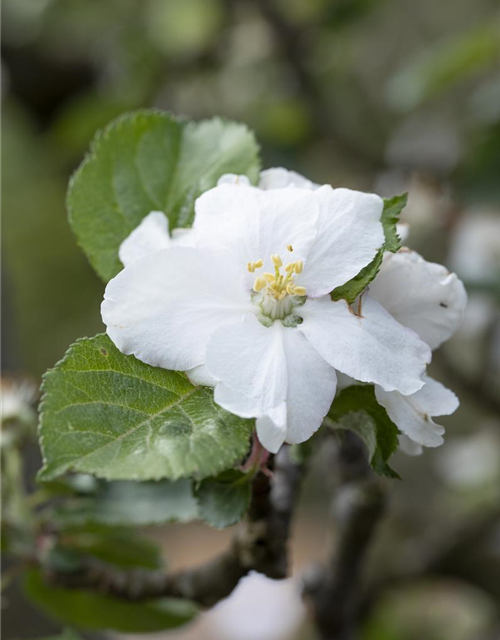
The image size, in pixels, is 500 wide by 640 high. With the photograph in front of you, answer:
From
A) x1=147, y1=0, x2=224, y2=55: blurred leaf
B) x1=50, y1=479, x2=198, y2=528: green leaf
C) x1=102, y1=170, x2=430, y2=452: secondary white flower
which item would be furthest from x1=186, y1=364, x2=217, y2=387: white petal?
x1=147, y1=0, x2=224, y2=55: blurred leaf

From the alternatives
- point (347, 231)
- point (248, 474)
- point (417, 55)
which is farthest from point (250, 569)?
point (417, 55)

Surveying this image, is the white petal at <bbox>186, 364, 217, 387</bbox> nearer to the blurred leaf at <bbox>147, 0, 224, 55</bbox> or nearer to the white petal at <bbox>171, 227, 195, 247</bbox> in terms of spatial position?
the white petal at <bbox>171, 227, 195, 247</bbox>

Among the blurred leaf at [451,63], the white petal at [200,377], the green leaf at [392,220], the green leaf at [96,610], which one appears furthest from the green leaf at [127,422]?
the blurred leaf at [451,63]

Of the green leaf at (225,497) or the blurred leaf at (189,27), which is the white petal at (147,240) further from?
the blurred leaf at (189,27)

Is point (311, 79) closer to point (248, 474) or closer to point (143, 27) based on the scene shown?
point (143, 27)

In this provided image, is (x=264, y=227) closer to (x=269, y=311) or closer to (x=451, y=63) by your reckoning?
(x=269, y=311)

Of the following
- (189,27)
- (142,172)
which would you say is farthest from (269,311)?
(189,27)
